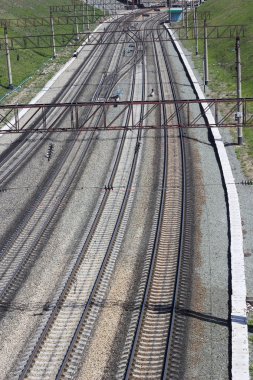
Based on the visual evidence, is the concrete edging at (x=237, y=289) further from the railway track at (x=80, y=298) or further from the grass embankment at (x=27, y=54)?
the grass embankment at (x=27, y=54)

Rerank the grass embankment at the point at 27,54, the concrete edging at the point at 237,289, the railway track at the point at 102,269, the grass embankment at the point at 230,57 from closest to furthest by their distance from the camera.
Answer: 1. the concrete edging at the point at 237,289
2. the railway track at the point at 102,269
3. the grass embankment at the point at 230,57
4. the grass embankment at the point at 27,54

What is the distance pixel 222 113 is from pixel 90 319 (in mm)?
31333

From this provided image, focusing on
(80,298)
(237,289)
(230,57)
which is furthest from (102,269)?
(230,57)

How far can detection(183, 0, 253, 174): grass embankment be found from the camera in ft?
144

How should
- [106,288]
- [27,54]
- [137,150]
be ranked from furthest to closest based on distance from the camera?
[27,54]
[137,150]
[106,288]

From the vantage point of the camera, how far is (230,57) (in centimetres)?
7231

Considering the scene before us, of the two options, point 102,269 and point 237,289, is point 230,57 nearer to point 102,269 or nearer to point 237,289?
point 102,269

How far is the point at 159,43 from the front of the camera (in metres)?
96.5

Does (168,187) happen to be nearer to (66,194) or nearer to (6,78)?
(66,194)

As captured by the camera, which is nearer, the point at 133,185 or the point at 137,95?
the point at 133,185

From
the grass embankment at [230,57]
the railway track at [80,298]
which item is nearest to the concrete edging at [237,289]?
the grass embankment at [230,57]

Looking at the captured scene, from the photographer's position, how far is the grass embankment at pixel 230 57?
43.8m

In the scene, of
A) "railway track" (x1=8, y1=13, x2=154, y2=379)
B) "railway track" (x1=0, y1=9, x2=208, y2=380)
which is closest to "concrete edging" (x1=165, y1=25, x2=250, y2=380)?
"railway track" (x1=0, y1=9, x2=208, y2=380)

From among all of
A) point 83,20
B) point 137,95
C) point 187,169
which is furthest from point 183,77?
point 83,20
